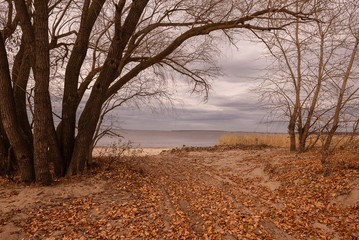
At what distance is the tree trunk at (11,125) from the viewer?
17.6ft

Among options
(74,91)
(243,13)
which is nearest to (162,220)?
(74,91)

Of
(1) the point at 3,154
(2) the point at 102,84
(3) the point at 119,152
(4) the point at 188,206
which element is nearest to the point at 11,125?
(1) the point at 3,154

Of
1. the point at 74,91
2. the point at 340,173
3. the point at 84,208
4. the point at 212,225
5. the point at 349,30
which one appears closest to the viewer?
the point at 212,225

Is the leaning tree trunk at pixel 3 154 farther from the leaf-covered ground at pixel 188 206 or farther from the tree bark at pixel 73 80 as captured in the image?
the tree bark at pixel 73 80

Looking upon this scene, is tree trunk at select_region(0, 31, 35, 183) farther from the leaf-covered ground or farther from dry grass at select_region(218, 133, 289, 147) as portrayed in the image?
dry grass at select_region(218, 133, 289, 147)

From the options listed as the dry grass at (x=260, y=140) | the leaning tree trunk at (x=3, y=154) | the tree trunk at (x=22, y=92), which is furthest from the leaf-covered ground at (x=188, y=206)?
the dry grass at (x=260, y=140)

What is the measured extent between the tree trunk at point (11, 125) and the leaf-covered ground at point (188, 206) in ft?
1.54

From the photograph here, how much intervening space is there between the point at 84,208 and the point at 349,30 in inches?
366

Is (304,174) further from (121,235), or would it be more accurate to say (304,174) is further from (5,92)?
(5,92)

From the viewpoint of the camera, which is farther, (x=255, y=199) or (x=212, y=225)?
(x=255, y=199)

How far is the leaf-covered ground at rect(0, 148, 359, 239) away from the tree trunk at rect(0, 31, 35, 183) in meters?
0.47

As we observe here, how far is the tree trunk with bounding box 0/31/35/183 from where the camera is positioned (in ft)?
17.6

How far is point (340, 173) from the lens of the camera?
574 centimetres

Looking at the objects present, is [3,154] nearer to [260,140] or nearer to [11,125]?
[11,125]
